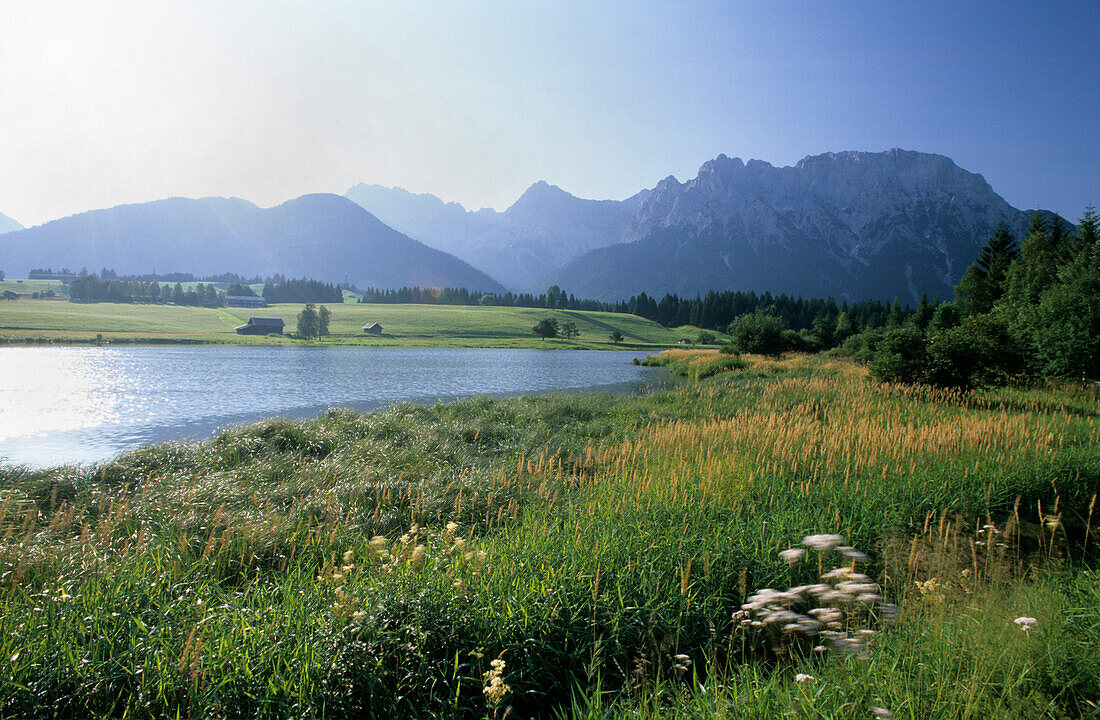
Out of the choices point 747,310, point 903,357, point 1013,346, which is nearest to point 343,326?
point 903,357

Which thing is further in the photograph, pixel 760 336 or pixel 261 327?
pixel 261 327

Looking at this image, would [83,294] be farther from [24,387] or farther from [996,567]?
[996,567]

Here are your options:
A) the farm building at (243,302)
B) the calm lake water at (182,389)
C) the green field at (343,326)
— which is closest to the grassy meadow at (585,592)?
the calm lake water at (182,389)

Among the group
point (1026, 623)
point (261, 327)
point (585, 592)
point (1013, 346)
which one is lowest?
point (585, 592)

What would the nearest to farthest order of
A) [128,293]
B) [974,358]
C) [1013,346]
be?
[974,358]
[1013,346]
[128,293]

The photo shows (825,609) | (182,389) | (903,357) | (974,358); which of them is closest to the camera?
(825,609)

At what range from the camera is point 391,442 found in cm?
1263

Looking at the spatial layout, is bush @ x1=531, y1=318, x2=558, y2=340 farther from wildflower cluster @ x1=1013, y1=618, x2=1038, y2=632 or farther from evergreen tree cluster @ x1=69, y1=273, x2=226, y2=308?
evergreen tree cluster @ x1=69, y1=273, x2=226, y2=308

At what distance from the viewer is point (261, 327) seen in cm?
8631

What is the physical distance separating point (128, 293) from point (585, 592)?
164682 millimetres

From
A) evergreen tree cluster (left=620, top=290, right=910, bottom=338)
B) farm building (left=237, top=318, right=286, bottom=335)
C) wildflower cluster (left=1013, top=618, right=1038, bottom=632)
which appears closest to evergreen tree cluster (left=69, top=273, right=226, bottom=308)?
farm building (left=237, top=318, right=286, bottom=335)

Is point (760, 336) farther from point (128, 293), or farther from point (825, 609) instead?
point (128, 293)

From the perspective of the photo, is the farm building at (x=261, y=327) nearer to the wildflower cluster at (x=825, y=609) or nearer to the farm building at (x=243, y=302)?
the farm building at (x=243, y=302)

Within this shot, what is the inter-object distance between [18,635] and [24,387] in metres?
33.0
